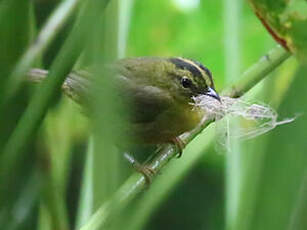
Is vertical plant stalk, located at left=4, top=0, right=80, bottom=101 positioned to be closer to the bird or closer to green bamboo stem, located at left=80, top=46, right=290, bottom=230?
green bamboo stem, located at left=80, top=46, right=290, bottom=230

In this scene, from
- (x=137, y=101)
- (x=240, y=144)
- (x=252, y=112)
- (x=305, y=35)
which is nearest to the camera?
(x=305, y=35)

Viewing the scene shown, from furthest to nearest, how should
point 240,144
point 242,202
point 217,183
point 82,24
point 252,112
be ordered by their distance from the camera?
point 217,183 → point 240,144 → point 252,112 → point 242,202 → point 82,24

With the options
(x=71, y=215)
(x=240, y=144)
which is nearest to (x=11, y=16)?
(x=240, y=144)

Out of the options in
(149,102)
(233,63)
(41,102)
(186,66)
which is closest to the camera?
(41,102)

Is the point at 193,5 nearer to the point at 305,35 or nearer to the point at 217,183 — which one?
the point at 217,183

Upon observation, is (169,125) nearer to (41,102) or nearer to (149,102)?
(149,102)

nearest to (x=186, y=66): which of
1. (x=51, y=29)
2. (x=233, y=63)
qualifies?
(x=233, y=63)
